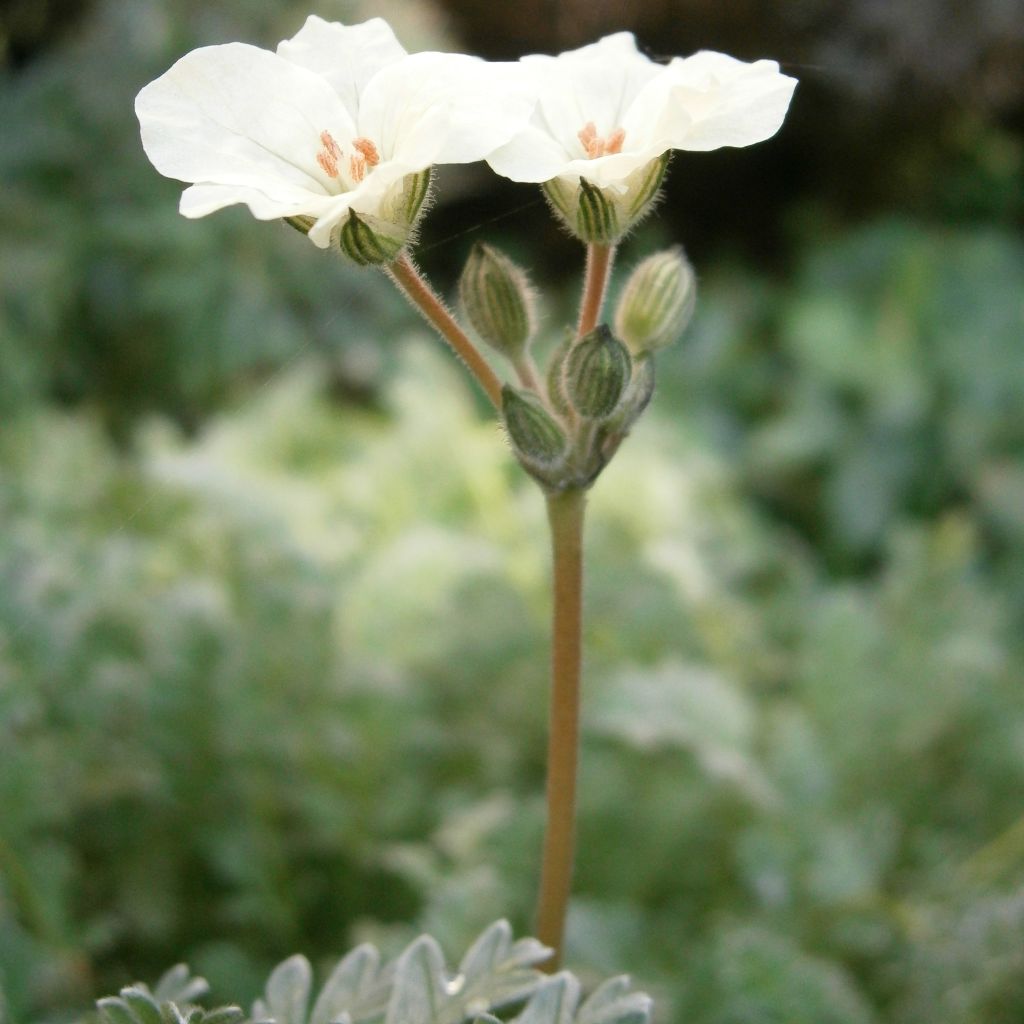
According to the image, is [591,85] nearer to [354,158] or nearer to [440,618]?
[354,158]

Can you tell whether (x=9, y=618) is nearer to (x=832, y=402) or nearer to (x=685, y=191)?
(x=832, y=402)

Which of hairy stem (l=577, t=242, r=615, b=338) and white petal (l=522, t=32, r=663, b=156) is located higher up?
white petal (l=522, t=32, r=663, b=156)

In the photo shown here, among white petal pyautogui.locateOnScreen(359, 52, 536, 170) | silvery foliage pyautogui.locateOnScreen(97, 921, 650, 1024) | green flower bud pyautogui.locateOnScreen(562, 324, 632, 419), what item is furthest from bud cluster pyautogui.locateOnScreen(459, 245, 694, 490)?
silvery foliage pyautogui.locateOnScreen(97, 921, 650, 1024)

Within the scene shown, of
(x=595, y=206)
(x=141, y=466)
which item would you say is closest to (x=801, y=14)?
(x=141, y=466)

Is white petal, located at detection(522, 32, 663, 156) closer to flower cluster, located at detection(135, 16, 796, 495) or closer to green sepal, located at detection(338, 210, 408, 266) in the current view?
flower cluster, located at detection(135, 16, 796, 495)

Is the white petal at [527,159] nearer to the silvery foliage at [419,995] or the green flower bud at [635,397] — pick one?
the green flower bud at [635,397]
